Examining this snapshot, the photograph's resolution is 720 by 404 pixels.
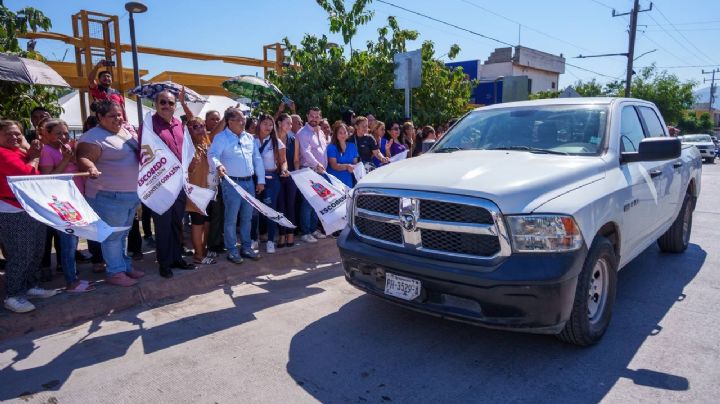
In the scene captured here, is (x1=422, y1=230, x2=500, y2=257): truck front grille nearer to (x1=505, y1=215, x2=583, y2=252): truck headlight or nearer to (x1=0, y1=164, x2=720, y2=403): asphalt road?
(x1=505, y1=215, x2=583, y2=252): truck headlight

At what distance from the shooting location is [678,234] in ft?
19.5

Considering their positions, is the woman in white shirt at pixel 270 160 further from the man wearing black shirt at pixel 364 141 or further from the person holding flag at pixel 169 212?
the man wearing black shirt at pixel 364 141

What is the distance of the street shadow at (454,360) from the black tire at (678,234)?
1786 mm

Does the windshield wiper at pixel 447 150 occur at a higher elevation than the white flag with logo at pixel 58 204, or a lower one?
higher

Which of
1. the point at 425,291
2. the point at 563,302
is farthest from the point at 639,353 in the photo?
the point at 425,291

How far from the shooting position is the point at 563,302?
301cm

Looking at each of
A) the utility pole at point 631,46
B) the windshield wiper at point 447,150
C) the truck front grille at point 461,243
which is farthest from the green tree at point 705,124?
the truck front grille at point 461,243

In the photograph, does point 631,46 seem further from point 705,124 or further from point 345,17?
point 705,124

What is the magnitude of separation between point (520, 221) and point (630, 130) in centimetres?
230

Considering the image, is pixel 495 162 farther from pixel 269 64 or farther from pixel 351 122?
pixel 269 64

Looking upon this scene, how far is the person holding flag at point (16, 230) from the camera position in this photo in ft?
13.0

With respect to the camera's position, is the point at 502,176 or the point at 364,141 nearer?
the point at 502,176

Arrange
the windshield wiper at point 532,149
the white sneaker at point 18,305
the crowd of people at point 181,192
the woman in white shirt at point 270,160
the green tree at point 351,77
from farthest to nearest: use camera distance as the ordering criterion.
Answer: the green tree at point 351,77, the woman in white shirt at point 270,160, the crowd of people at point 181,192, the white sneaker at point 18,305, the windshield wiper at point 532,149

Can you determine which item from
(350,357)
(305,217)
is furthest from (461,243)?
(305,217)
